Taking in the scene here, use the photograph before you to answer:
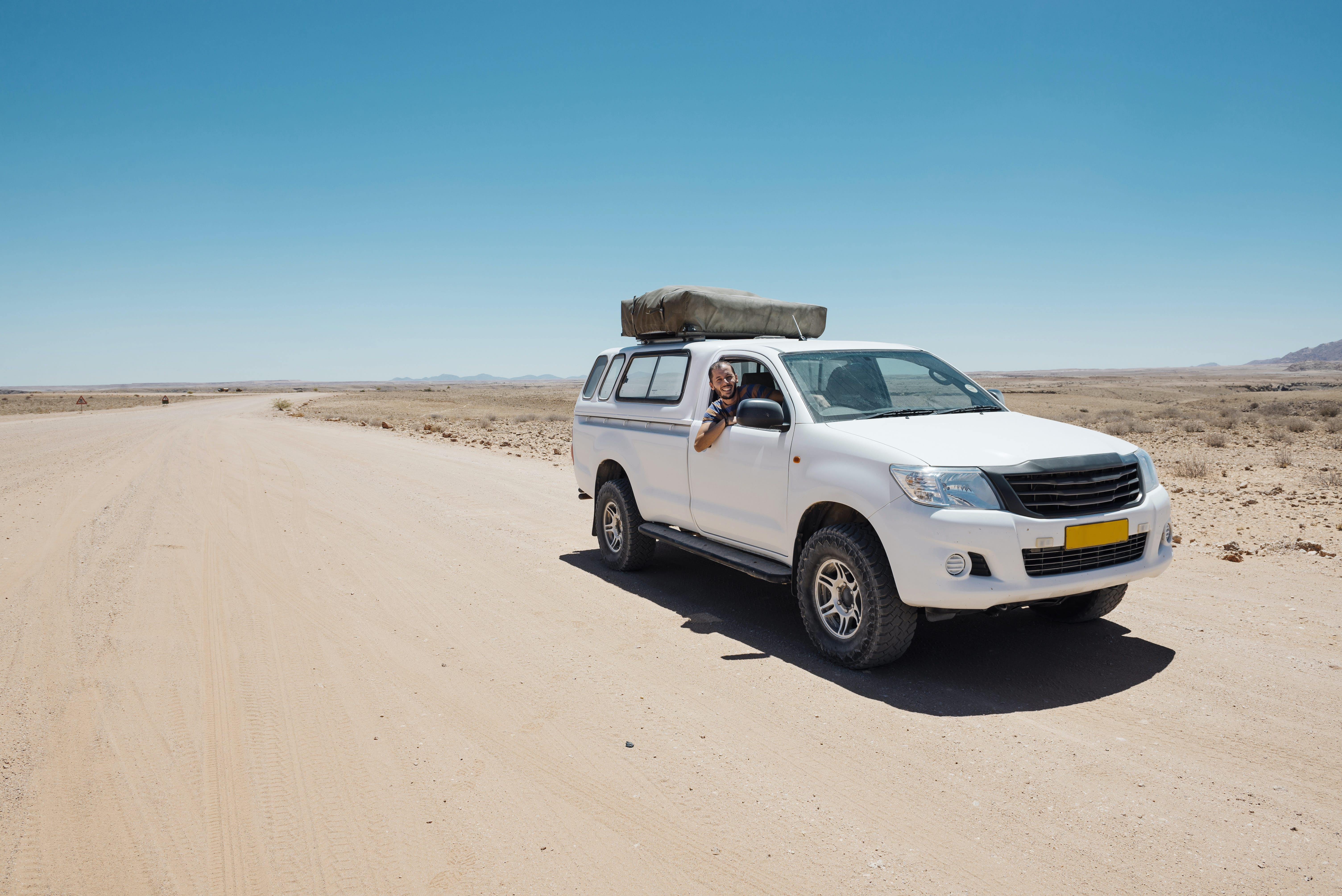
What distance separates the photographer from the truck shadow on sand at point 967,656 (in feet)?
15.5

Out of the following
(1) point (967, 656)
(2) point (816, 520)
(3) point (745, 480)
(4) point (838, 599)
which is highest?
(3) point (745, 480)

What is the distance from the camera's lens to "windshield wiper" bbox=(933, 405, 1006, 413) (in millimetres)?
5879

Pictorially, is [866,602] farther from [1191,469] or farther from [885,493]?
[1191,469]

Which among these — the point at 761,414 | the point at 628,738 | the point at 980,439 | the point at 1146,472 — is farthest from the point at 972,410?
the point at 628,738

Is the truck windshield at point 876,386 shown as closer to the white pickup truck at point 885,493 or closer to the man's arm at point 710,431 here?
the white pickup truck at point 885,493

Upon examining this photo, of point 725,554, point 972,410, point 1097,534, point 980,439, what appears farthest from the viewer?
point 725,554

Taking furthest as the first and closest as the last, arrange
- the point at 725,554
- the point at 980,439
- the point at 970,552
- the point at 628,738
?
the point at 725,554, the point at 980,439, the point at 970,552, the point at 628,738

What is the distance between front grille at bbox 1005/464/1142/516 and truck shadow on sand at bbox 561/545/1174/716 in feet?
3.27

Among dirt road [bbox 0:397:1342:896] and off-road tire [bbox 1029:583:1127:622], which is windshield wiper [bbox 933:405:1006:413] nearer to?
off-road tire [bbox 1029:583:1127:622]

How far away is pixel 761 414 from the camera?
562 cm

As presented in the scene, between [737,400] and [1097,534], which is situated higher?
[737,400]

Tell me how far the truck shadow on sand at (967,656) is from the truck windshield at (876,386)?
59.0 inches

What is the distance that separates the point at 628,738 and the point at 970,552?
206 centimetres

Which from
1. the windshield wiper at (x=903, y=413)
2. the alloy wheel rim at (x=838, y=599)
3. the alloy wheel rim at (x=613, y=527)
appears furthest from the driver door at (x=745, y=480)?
the alloy wheel rim at (x=613, y=527)
